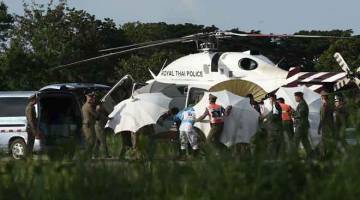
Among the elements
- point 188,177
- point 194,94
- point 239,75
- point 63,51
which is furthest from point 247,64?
point 63,51

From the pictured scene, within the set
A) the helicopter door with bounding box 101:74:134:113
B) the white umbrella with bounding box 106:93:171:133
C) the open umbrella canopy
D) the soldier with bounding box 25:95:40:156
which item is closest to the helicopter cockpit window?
the open umbrella canopy

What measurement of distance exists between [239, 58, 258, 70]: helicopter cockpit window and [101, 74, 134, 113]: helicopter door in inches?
143

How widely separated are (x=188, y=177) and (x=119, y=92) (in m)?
22.4

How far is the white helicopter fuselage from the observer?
82.5 ft

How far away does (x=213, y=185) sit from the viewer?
5277 mm

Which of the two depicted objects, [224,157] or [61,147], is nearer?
[224,157]

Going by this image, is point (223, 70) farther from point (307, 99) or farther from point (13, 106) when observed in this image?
point (13, 106)

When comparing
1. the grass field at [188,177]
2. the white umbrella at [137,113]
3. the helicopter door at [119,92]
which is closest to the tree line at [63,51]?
the helicopter door at [119,92]

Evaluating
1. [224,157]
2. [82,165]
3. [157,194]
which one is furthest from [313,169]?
[82,165]

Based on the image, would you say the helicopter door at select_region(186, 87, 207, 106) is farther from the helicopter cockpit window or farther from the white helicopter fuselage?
the helicopter cockpit window

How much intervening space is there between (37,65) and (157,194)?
4623 cm

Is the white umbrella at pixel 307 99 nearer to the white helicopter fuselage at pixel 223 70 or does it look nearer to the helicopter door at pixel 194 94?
the white helicopter fuselage at pixel 223 70

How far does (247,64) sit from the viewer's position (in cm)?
2588

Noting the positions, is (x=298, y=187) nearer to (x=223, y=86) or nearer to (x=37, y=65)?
(x=223, y=86)
